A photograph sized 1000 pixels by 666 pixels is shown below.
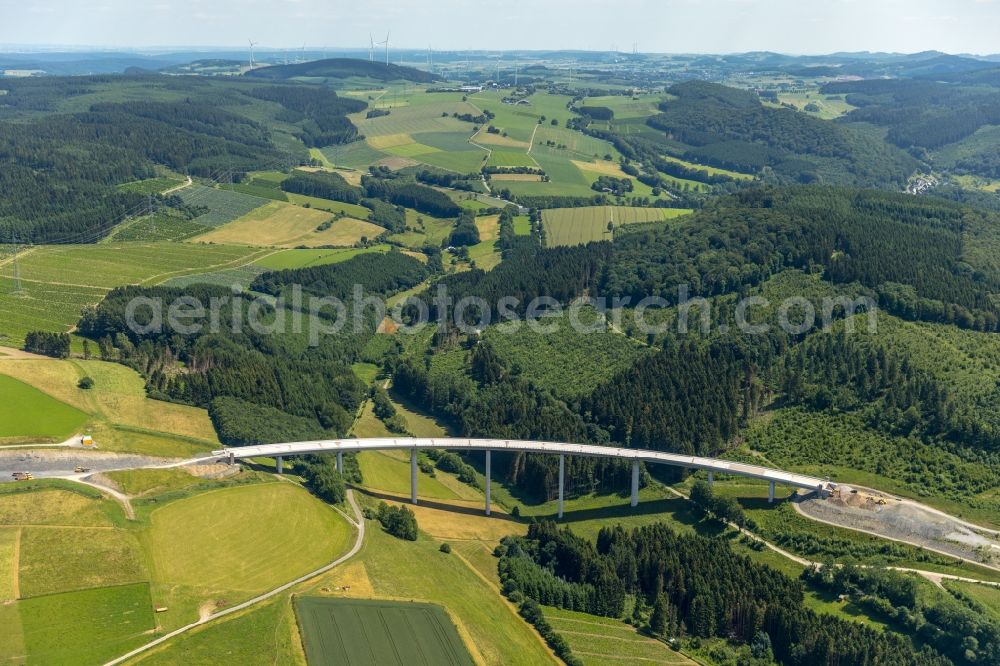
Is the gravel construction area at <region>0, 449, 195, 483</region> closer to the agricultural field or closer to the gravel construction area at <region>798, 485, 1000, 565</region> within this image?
the agricultural field

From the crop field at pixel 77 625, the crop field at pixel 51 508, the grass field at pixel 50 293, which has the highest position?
the grass field at pixel 50 293

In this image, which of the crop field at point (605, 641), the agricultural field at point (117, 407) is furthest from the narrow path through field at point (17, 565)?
the crop field at point (605, 641)

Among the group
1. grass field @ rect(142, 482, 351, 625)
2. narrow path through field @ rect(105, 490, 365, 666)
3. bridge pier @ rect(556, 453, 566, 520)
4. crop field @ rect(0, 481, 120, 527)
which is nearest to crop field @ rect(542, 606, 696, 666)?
narrow path through field @ rect(105, 490, 365, 666)

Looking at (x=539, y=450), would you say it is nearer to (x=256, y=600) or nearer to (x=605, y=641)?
(x=605, y=641)

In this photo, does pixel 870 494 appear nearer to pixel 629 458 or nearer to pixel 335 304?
pixel 629 458

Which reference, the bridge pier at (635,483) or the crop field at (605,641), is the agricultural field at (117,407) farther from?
the bridge pier at (635,483)

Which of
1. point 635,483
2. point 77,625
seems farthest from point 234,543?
point 635,483
